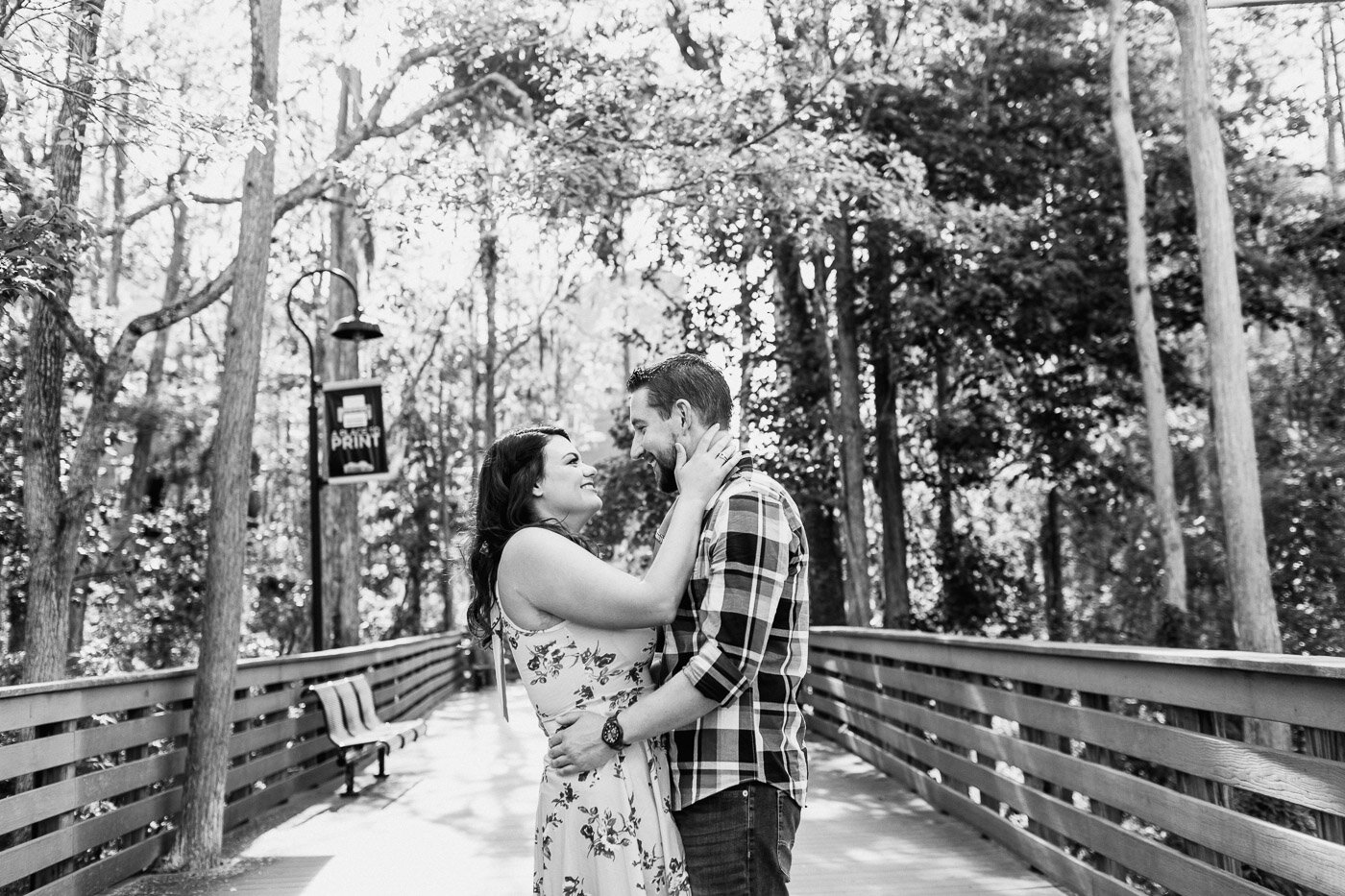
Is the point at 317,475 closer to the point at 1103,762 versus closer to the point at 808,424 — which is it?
the point at 808,424

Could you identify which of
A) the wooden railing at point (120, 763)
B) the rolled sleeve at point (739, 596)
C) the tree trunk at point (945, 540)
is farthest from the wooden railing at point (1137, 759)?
the tree trunk at point (945, 540)

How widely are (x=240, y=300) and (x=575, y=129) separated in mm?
5050

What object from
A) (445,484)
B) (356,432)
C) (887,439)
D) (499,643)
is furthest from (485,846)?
(445,484)

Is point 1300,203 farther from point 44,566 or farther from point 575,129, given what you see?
point 44,566

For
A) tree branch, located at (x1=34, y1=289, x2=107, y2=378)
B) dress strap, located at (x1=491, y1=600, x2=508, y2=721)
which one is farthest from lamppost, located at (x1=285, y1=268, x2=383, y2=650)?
dress strap, located at (x1=491, y1=600, x2=508, y2=721)

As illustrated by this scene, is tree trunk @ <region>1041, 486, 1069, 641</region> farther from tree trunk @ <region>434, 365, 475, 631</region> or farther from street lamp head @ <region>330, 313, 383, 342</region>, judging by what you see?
street lamp head @ <region>330, 313, 383, 342</region>

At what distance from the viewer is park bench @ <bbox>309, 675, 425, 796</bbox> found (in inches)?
389

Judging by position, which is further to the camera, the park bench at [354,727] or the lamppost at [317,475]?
the lamppost at [317,475]

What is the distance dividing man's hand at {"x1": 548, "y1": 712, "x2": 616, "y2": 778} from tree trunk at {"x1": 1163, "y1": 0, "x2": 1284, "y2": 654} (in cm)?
1254

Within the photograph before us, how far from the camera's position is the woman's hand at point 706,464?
286 cm

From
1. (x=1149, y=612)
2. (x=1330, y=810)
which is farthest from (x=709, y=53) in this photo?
(x=1330, y=810)

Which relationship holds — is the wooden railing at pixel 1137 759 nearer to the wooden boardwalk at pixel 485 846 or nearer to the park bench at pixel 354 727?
the wooden boardwalk at pixel 485 846

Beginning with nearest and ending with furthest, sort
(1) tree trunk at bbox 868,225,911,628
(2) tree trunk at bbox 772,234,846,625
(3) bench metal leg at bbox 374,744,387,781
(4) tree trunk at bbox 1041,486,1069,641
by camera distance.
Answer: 1. (3) bench metal leg at bbox 374,744,387,781
2. (1) tree trunk at bbox 868,225,911,628
3. (2) tree trunk at bbox 772,234,846,625
4. (4) tree trunk at bbox 1041,486,1069,641

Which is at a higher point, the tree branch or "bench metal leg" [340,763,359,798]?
the tree branch
